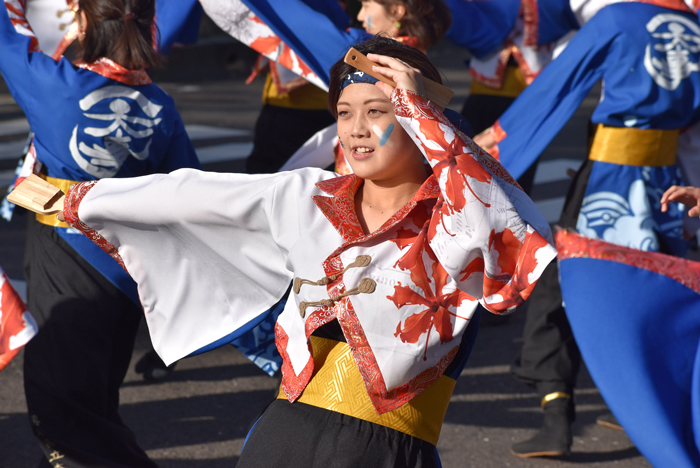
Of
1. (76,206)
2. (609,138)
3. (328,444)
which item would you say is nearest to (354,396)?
(328,444)

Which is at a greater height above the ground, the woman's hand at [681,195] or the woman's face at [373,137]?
the woman's face at [373,137]

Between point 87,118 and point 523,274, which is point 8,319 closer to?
point 87,118

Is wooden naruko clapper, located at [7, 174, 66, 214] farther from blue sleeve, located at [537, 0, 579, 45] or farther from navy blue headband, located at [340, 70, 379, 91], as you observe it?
blue sleeve, located at [537, 0, 579, 45]

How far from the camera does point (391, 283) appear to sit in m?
1.73

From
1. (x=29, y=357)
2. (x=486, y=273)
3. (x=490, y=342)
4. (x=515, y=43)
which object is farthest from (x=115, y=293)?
(x=515, y=43)

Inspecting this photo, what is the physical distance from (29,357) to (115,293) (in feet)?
1.07

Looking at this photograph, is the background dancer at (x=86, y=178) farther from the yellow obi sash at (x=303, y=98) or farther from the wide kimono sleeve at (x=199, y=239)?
the yellow obi sash at (x=303, y=98)

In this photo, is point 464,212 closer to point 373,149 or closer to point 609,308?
point 373,149

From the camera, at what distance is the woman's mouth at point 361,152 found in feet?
5.92

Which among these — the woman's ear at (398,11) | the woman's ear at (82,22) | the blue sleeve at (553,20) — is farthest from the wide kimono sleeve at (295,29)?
the blue sleeve at (553,20)

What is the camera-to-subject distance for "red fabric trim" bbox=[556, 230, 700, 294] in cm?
269

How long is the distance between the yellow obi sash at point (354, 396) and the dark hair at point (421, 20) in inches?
74.3

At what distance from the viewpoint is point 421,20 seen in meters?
3.42

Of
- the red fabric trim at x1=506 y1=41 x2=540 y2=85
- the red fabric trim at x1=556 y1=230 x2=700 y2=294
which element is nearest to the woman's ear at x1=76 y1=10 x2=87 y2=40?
the red fabric trim at x1=556 y1=230 x2=700 y2=294
